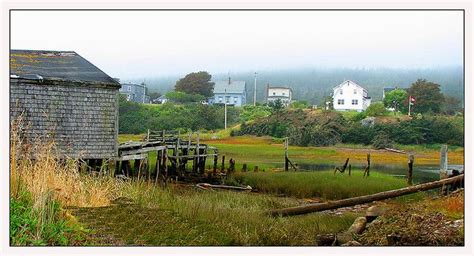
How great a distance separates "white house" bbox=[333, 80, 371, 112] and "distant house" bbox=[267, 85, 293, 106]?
79 cm

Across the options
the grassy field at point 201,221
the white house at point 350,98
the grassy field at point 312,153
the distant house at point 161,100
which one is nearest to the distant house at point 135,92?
the distant house at point 161,100

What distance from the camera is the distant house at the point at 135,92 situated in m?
13.6

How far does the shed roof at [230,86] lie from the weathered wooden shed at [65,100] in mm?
1790

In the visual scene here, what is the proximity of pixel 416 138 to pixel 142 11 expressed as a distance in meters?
5.07

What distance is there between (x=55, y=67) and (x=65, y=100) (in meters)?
0.61

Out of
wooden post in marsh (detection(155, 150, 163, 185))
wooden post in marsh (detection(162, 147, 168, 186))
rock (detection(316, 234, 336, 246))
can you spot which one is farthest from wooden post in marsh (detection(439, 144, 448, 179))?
wooden post in marsh (detection(155, 150, 163, 185))

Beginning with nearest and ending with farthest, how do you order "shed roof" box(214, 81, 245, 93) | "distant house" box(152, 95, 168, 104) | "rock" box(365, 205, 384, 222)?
"rock" box(365, 205, 384, 222) < "shed roof" box(214, 81, 245, 93) < "distant house" box(152, 95, 168, 104)

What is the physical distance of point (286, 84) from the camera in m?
13.2

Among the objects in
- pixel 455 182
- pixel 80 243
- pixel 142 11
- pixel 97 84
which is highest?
pixel 142 11

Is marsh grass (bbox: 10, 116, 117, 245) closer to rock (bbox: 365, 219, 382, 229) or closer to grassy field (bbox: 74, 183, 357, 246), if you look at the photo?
grassy field (bbox: 74, 183, 357, 246)

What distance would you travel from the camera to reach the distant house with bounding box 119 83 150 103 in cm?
1360

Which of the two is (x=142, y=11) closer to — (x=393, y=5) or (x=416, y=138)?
(x=393, y=5)

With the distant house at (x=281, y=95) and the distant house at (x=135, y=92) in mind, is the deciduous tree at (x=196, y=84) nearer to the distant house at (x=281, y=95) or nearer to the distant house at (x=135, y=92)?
the distant house at (x=135, y=92)
